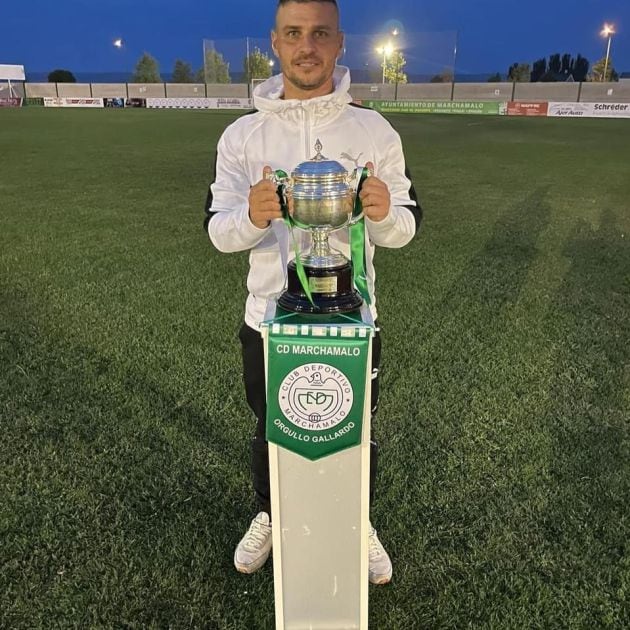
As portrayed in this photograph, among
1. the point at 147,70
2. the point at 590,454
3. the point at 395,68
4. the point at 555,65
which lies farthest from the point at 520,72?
the point at 590,454

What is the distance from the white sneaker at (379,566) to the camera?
7.70ft

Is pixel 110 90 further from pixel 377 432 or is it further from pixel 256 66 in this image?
pixel 377 432

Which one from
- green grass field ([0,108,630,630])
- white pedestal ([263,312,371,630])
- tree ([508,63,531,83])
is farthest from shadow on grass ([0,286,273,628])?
tree ([508,63,531,83])

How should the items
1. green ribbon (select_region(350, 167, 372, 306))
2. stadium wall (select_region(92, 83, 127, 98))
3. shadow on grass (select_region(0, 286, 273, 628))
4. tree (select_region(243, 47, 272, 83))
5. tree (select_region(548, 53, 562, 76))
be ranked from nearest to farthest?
green ribbon (select_region(350, 167, 372, 306))
shadow on grass (select_region(0, 286, 273, 628))
tree (select_region(243, 47, 272, 83))
stadium wall (select_region(92, 83, 127, 98))
tree (select_region(548, 53, 562, 76))

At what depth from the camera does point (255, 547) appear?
2.44 m

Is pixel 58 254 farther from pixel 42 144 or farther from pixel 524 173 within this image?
pixel 42 144

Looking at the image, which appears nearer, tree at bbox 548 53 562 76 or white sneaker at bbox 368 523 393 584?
white sneaker at bbox 368 523 393 584

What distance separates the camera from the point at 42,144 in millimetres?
16969

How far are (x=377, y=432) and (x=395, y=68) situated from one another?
4033 centimetres

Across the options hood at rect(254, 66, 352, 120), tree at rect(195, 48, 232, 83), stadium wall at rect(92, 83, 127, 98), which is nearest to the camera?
hood at rect(254, 66, 352, 120)

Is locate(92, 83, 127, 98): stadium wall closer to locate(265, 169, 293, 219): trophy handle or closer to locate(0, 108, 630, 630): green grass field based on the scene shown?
locate(0, 108, 630, 630): green grass field

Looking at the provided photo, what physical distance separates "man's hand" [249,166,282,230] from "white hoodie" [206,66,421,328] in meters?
0.18

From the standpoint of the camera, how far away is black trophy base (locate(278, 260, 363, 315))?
1625 millimetres

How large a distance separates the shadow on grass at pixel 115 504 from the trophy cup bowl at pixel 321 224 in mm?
1286
